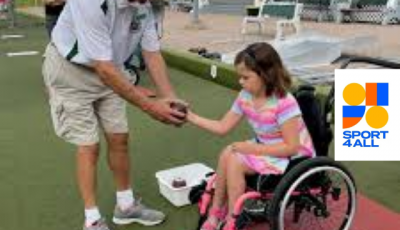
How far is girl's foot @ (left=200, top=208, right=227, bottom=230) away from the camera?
113 inches

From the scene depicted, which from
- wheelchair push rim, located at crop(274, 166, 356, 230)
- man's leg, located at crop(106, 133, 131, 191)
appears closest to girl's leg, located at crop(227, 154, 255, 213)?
wheelchair push rim, located at crop(274, 166, 356, 230)

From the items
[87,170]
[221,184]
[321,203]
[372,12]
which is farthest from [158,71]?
[372,12]

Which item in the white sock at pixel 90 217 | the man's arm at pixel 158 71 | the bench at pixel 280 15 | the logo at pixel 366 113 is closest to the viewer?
the white sock at pixel 90 217

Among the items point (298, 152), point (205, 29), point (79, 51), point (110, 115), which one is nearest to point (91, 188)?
point (110, 115)

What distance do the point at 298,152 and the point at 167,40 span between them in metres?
8.04

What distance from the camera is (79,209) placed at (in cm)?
354

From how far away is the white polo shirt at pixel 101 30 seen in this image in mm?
2719

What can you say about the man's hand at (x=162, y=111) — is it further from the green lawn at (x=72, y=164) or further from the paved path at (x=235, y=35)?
the paved path at (x=235, y=35)

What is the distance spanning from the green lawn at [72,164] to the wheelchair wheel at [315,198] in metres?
0.54

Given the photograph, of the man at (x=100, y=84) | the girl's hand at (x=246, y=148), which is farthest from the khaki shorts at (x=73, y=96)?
the girl's hand at (x=246, y=148)

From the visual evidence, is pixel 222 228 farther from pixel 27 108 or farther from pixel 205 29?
pixel 205 29

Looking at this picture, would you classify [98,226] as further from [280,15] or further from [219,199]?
[280,15]

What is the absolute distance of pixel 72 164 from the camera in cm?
433

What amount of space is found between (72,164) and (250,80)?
1.98 m
